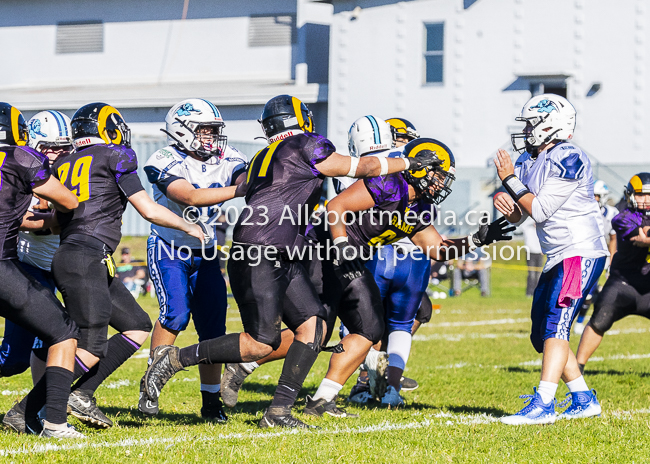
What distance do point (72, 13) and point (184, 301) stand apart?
76.4 feet

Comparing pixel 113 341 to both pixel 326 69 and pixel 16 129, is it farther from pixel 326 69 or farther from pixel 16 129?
pixel 326 69

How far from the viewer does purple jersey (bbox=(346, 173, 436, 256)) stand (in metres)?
5.64

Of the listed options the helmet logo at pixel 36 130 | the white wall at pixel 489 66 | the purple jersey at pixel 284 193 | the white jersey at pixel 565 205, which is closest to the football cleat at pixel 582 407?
the white jersey at pixel 565 205

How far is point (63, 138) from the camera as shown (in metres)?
5.56

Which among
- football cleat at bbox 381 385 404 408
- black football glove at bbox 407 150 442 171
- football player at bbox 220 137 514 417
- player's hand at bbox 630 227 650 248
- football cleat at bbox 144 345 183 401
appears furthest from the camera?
player's hand at bbox 630 227 650 248

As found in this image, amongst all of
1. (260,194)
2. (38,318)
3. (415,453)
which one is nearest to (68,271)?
(38,318)

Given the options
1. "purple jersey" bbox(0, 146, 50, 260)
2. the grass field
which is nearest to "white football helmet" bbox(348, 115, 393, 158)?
the grass field

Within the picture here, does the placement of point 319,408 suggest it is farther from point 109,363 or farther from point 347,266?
point 109,363

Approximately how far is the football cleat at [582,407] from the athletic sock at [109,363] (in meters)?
2.78

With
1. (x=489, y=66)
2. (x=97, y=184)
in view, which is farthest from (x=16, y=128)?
(x=489, y=66)

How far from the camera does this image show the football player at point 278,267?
5.12 meters

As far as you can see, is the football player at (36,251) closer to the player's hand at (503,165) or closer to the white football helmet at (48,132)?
the white football helmet at (48,132)

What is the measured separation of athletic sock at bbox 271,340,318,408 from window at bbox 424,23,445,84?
18.2 metres

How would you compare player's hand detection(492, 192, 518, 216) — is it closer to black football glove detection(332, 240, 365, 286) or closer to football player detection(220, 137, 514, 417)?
football player detection(220, 137, 514, 417)
